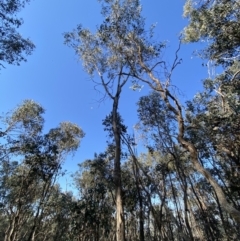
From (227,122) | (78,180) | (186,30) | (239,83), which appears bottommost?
(227,122)

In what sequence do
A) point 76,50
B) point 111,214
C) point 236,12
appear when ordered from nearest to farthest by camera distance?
1. point 236,12
2. point 76,50
3. point 111,214

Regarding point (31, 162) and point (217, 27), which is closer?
point (217, 27)

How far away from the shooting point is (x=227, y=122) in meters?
9.11

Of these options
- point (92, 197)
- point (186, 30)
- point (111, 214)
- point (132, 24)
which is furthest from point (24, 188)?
point (186, 30)

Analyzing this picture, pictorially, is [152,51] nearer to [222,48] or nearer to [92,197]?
[222,48]

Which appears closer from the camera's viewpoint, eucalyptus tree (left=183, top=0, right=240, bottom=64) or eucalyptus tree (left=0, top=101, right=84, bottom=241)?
eucalyptus tree (left=183, top=0, right=240, bottom=64)

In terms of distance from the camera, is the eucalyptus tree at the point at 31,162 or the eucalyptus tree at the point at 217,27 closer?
the eucalyptus tree at the point at 217,27

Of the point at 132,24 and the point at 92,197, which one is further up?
the point at 132,24

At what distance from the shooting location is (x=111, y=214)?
2142 centimetres

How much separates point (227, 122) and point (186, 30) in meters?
4.36

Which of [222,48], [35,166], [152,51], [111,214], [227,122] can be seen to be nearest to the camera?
[222,48]

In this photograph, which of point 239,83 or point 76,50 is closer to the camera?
point 239,83

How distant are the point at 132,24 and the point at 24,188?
12.8 metres

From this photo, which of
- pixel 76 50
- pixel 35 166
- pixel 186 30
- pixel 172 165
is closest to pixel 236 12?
pixel 186 30
